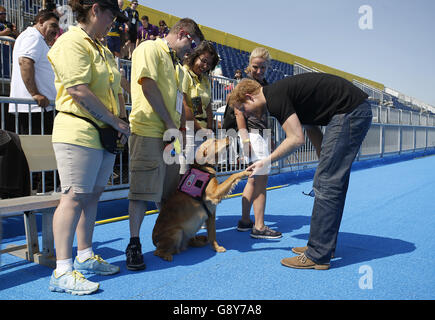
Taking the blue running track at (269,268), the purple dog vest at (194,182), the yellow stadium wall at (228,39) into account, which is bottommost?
the blue running track at (269,268)

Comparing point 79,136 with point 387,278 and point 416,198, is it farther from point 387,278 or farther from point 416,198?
point 416,198

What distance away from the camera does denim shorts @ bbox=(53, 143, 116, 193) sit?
2383mm

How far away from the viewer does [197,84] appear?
3.92 m

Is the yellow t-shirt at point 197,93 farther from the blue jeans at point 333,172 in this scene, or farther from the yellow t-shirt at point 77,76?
the blue jeans at point 333,172

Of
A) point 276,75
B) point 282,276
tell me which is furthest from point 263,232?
point 276,75

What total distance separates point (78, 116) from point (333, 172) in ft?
6.69

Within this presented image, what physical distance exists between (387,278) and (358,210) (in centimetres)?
272

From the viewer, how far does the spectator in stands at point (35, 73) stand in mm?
3871

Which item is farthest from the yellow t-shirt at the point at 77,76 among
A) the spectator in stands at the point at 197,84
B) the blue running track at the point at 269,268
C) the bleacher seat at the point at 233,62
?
the bleacher seat at the point at 233,62

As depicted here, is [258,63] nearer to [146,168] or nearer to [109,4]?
[146,168]

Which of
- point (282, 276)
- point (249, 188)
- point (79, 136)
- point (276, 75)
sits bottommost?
point (282, 276)

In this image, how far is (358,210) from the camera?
17.6ft

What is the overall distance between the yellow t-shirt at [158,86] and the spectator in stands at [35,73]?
160 cm
